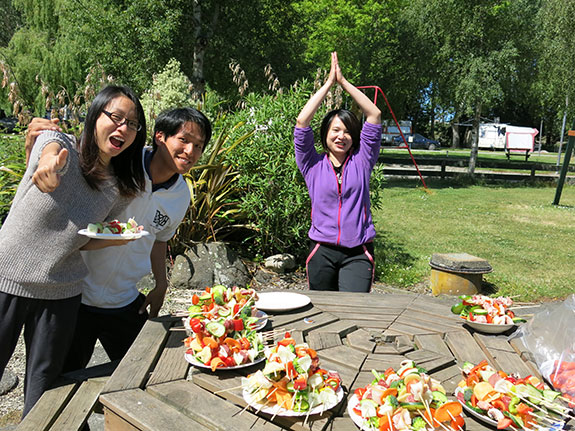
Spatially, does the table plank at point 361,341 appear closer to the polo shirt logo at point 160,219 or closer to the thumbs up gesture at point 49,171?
the polo shirt logo at point 160,219

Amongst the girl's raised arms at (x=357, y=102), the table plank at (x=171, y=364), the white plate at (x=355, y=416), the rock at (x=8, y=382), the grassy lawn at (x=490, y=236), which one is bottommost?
the grassy lawn at (x=490, y=236)

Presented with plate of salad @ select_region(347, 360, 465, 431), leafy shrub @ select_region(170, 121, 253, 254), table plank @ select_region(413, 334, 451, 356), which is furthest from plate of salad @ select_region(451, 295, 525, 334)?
leafy shrub @ select_region(170, 121, 253, 254)

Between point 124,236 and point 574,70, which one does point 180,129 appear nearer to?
point 124,236

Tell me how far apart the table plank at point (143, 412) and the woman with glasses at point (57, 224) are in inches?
22.6

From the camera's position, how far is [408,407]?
131cm

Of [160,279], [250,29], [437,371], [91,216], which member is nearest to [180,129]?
[91,216]

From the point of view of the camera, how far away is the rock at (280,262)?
521 centimetres

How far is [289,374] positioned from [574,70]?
1762 cm

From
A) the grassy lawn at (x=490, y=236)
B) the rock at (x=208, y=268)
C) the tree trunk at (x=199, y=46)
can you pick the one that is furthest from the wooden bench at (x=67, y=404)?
A: the tree trunk at (x=199, y=46)

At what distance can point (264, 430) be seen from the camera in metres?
1.35

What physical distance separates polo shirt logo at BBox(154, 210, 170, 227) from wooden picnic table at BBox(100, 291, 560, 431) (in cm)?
48

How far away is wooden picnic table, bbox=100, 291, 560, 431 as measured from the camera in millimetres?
1415

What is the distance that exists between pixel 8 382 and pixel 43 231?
80.6 inches

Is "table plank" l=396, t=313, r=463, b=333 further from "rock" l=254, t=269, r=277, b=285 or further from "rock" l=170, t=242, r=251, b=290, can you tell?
"rock" l=254, t=269, r=277, b=285
